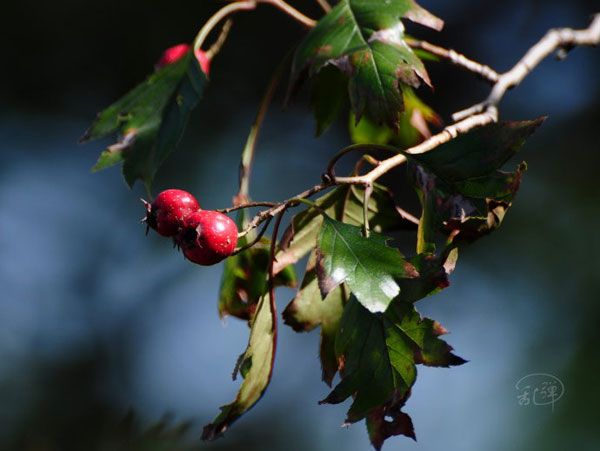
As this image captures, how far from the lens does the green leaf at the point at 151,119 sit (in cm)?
87

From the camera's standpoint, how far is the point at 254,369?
729 mm

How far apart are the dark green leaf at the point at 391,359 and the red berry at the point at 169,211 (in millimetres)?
211

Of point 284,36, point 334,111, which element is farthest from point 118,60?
point 334,111

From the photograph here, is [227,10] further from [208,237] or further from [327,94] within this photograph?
[208,237]

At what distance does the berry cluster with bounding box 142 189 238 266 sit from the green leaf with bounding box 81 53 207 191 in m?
0.20

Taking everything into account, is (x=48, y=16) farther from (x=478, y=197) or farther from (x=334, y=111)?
(x=478, y=197)

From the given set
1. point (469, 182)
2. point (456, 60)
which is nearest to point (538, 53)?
point (456, 60)

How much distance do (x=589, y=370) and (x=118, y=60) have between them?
6.79 feet

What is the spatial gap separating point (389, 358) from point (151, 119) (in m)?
0.45

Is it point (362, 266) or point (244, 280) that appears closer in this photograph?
point (362, 266)

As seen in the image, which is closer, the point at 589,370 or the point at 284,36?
the point at 589,370

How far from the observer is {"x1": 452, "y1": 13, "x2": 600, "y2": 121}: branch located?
874mm

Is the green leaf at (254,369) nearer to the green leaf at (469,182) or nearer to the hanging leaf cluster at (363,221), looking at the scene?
the hanging leaf cluster at (363,221)

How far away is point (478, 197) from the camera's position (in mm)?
668
